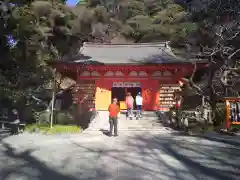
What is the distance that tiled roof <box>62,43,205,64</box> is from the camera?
1938 centimetres

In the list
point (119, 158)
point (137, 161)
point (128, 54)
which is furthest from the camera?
point (128, 54)

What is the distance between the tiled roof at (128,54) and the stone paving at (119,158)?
857 centimetres

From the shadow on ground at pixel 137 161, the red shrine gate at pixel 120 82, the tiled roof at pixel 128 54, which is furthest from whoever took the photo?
the red shrine gate at pixel 120 82

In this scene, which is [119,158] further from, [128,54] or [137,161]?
[128,54]

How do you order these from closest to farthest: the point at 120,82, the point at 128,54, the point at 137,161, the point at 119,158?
the point at 137,161 < the point at 119,158 < the point at 120,82 < the point at 128,54

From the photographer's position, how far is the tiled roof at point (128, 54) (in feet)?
63.6

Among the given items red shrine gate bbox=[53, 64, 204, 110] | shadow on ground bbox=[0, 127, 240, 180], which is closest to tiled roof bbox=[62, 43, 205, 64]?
red shrine gate bbox=[53, 64, 204, 110]

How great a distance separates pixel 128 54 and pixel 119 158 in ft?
48.6

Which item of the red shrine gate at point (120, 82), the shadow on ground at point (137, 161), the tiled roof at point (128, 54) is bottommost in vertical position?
the shadow on ground at point (137, 161)

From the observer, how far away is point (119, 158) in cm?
804

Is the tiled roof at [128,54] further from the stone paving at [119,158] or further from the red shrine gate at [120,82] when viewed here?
the stone paving at [119,158]

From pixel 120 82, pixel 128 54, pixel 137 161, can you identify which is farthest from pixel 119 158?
pixel 128 54

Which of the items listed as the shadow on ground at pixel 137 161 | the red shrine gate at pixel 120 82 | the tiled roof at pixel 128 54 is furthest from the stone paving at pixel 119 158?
the tiled roof at pixel 128 54

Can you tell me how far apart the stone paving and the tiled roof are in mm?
8573
